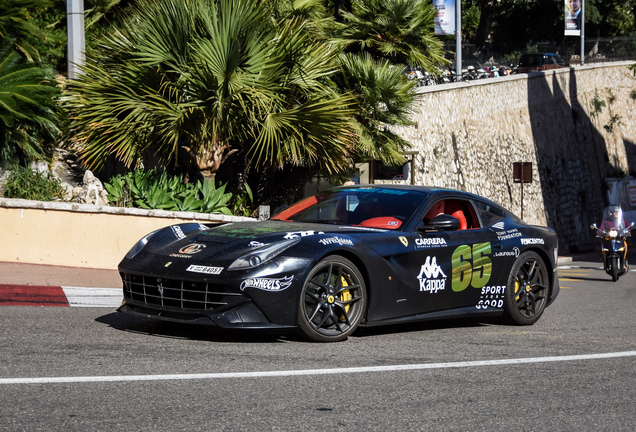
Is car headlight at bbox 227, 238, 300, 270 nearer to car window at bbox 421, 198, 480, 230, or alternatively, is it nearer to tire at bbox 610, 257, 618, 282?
car window at bbox 421, 198, 480, 230

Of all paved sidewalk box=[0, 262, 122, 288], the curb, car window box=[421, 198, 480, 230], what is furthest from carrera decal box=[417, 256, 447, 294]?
paved sidewalk box=[0, 262, 122, 288]

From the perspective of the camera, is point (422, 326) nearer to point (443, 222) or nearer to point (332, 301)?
point (443, 222)

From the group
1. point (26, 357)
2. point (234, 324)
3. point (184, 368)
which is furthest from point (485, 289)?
point (26, 357)

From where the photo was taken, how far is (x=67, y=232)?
12586 mm

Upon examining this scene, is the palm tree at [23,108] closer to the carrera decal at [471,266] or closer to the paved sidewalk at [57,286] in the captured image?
the paved sidewalk at [57,286]

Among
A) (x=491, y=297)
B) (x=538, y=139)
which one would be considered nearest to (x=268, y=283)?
(x=491, y=297)

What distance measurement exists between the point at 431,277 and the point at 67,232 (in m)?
6.71

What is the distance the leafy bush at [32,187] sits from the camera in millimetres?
13406

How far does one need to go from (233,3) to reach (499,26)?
62.7 metres

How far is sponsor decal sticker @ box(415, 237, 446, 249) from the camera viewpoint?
763cm

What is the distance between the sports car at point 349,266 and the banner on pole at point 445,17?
2808 centimetres

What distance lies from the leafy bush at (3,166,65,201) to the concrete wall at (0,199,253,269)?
3.21 feet

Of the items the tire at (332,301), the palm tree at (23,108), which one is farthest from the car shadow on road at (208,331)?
the palm tree at (23,108)

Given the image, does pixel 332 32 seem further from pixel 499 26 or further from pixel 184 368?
pixel 499 26
